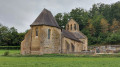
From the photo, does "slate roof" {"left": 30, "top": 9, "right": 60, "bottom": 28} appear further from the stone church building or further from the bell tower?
the bell tower

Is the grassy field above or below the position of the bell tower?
below

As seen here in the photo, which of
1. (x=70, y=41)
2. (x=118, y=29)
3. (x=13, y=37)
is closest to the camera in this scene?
(x=70, y=41)

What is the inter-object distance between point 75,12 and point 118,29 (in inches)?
787

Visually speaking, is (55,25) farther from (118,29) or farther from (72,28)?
(118,29)

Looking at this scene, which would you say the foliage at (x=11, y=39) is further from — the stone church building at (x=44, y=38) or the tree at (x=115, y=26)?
the tree at (x=115, y=26)

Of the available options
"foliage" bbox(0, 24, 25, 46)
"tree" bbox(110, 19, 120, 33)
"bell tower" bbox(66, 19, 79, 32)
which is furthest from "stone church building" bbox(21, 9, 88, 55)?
"tree" bbox(110, 19, 120, 33)

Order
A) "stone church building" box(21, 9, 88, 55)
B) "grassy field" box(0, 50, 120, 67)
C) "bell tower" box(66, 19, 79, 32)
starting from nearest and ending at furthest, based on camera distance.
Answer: "grassy field" box(0, 50, 120, 67)
"stone church building" box(21, 9, 88, 55)
"bell tower" box(66, 19, 79, 32)

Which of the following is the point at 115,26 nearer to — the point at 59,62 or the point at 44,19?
the point at 44,19

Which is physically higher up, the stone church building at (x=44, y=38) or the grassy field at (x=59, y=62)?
the stone church building at (x=44, y=38)

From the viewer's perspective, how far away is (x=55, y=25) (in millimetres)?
34250

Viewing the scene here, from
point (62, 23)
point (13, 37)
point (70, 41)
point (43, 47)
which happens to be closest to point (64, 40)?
point (70, 41)

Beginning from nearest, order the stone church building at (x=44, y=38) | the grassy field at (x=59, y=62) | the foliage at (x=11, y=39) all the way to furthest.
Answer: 1. the grassy field at (x=59, y=62)
2. the stone church building at (x=44, y=38)
3. the foliage at (x=11, y=39)

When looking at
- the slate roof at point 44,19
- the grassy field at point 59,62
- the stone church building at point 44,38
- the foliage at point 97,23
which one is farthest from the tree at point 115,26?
the grassy field at point 59,62

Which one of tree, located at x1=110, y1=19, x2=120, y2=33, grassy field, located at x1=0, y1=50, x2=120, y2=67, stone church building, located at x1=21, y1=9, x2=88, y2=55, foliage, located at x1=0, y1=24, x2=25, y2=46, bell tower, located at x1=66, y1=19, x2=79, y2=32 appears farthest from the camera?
foliage, located at x1=0, y1=24, x2=25, y2=46
